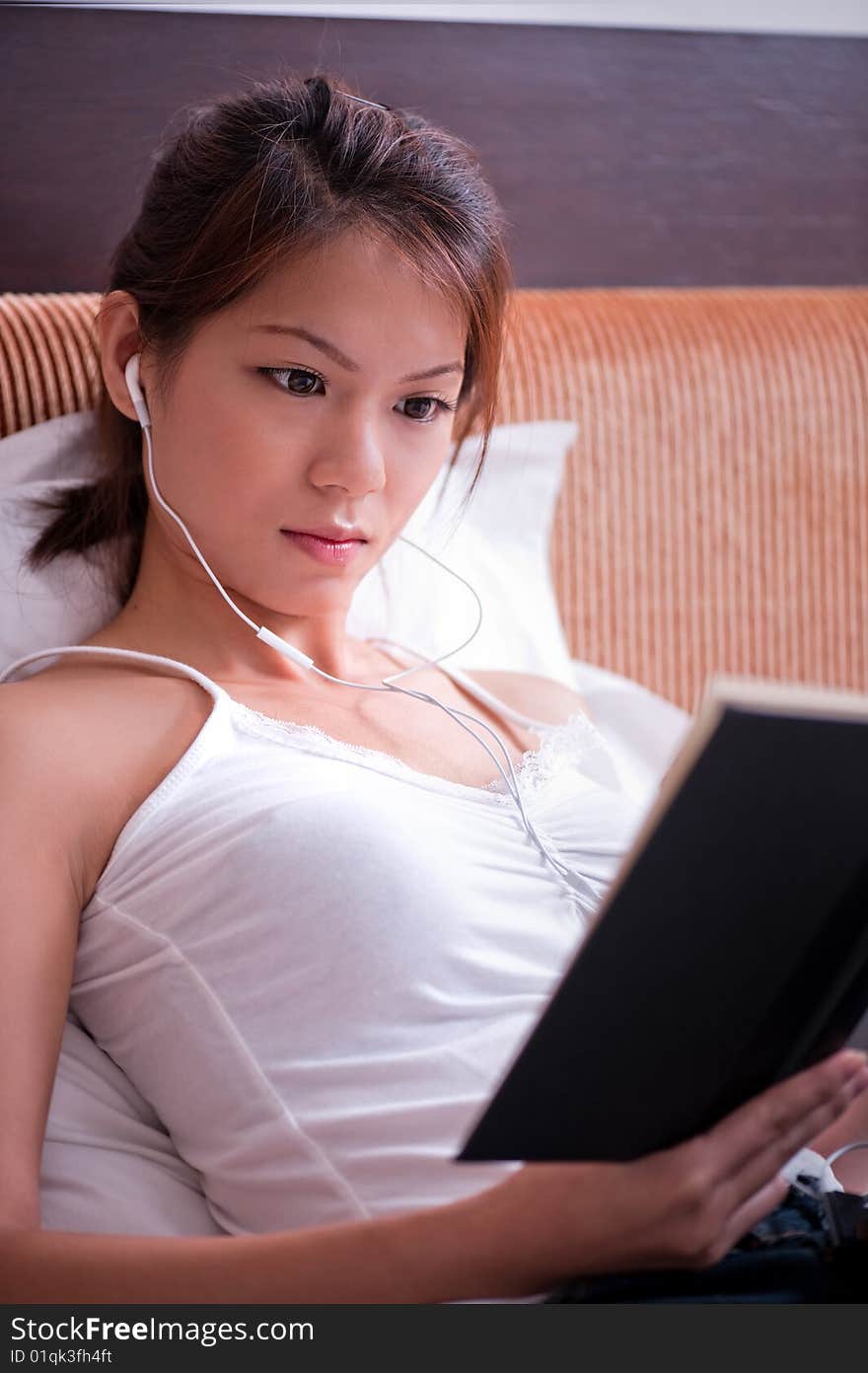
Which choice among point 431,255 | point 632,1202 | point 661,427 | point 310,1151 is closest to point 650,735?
point 661,427

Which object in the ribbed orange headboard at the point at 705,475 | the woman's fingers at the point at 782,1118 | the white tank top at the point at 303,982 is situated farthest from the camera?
the ribbed orange headboard at the point at 705,475

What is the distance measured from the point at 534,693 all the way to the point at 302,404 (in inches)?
16.6

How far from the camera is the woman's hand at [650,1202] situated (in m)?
0.65

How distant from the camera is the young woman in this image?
2.26ft

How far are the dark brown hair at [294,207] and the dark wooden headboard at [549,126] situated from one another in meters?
0.38

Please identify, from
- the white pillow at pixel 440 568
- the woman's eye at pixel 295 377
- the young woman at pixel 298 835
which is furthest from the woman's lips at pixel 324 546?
the white pillow at pixel 440 568

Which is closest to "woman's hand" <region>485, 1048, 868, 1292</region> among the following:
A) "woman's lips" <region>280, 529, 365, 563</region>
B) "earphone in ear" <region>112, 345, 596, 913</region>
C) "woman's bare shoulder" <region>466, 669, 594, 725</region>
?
"earphone in ear" <region>112, 345, 596, 913</region>

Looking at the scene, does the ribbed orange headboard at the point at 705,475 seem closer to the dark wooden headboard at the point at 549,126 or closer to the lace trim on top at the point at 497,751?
→ the dark wooden headboard at the point at 549,126

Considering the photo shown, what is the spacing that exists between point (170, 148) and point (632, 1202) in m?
0.89

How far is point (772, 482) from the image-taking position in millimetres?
1688

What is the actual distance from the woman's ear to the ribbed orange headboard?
0.54 meters

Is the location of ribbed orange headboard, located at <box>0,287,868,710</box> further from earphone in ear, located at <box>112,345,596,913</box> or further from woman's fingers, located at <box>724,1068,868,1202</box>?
woman's fingers, located at <box>724,1068,868,1202</box>

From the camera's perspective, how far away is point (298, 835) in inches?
35.9

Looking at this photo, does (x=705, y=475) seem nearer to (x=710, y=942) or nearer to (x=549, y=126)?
(x=549, y=126)
